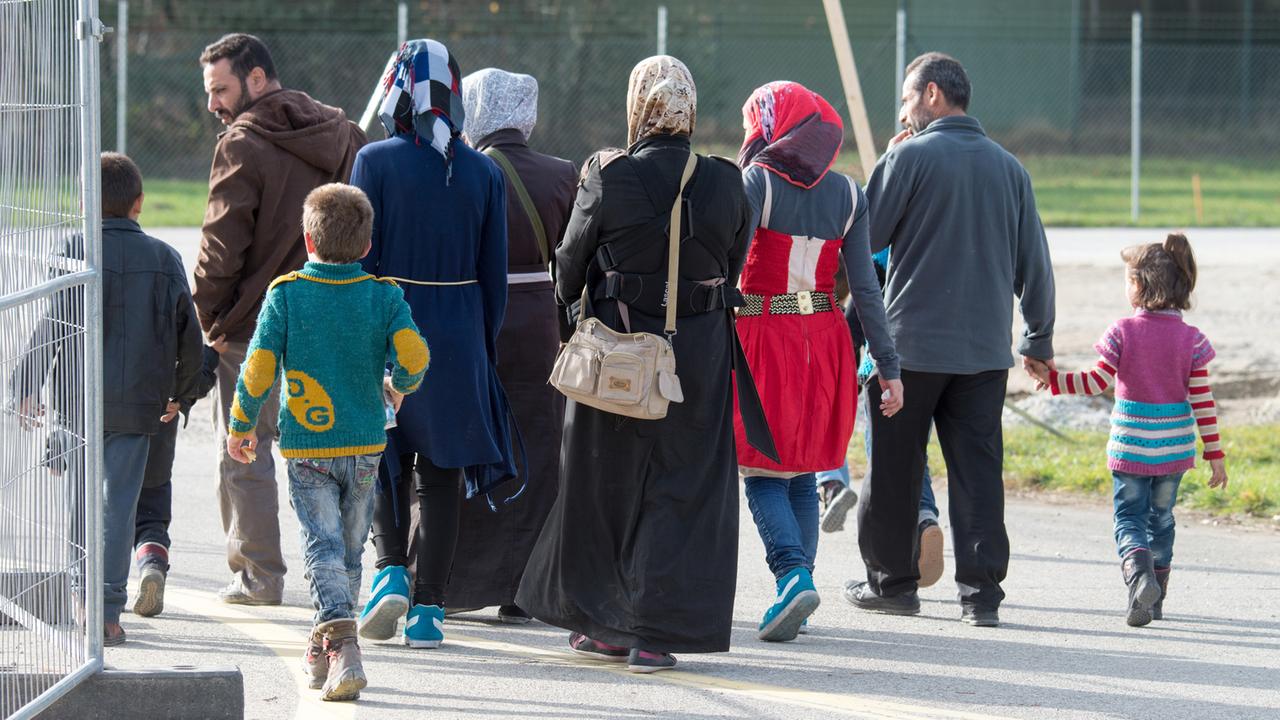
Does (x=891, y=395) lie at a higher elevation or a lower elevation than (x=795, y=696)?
higher

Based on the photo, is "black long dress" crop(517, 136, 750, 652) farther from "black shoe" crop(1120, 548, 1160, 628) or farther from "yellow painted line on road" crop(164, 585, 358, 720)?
"black shoe" crop(1120, 548, 1160, 628)

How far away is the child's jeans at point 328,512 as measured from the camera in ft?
16.4

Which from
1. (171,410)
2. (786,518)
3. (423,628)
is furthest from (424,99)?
(786,518)

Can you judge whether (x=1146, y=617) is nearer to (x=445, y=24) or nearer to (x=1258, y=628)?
(x=1258, y=628)

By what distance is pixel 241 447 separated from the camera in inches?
201

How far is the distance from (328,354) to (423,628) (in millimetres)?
1171

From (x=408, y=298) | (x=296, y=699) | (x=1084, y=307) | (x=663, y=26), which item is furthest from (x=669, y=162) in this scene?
(x=663, y=26)

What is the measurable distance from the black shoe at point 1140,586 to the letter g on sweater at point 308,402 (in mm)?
3047

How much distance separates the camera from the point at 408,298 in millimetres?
5531

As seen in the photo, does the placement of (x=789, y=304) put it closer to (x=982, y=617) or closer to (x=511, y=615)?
(x=982, y=617)

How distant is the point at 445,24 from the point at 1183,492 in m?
22.5

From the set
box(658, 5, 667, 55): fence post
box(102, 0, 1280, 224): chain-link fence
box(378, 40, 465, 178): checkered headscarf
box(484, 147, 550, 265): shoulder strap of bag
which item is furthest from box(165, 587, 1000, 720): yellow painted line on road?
box(102, 0, 1280, 224): chain-link fence

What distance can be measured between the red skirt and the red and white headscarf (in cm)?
52

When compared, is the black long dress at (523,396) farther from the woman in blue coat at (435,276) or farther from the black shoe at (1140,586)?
the black shoe at (1140,586)
